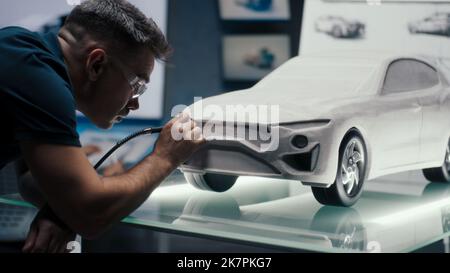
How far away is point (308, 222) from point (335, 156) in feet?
0.51

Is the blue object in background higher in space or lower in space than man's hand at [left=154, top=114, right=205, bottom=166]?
higher

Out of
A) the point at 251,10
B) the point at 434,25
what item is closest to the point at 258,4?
the point at 251,10

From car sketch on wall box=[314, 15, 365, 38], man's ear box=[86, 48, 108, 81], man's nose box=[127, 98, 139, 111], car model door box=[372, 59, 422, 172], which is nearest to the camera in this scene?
man's ear box=[86, 48, 108, 81]

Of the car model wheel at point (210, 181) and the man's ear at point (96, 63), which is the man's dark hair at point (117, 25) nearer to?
the man's ear at point (96, 63)

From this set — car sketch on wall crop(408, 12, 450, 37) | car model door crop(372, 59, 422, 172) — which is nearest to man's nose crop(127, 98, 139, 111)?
car model door crop(372, 59, 422, 172)

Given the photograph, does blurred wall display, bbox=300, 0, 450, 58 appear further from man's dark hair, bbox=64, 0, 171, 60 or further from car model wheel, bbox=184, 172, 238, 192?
man's dark hair, bbox=64, 0, 171, 60

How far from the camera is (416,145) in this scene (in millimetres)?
1690

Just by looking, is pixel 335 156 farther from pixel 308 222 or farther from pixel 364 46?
pixel 364 46

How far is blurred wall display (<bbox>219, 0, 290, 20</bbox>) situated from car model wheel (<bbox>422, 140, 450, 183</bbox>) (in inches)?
23.6

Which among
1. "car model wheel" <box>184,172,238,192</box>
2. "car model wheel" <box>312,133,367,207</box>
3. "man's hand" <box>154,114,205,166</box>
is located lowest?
"car model wheel" <box>184,172,238,192</box>

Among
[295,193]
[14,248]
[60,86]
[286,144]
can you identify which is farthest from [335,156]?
[14,248]

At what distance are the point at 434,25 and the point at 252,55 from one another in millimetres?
548

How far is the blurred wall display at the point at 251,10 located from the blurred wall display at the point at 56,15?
22cm

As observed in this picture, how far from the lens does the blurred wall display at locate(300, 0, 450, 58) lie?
5.82 feet
